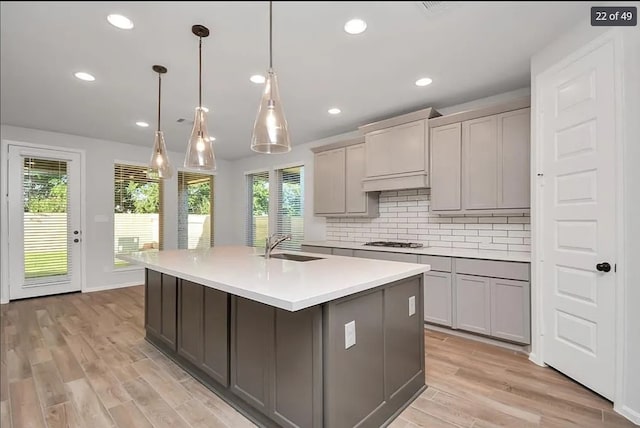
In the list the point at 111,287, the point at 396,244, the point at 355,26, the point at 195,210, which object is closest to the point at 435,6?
the point at 355,26

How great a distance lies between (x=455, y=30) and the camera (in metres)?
2.19

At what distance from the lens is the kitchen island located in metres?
1.57

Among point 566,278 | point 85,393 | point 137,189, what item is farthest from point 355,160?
point 137,189

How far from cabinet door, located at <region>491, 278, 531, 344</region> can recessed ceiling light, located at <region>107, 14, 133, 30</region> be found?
11.6ft

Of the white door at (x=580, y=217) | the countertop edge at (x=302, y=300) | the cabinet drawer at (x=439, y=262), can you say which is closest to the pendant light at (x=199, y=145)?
the countertop edge at (x=302, y=300)

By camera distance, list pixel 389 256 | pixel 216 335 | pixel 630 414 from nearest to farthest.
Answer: pixel 630 414 < pixel 216 335 < pixel 389 256

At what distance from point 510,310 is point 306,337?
2.17m

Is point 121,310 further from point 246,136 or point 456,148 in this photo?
point 456,148

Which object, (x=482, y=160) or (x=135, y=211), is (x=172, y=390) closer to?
(x=482, y=160)

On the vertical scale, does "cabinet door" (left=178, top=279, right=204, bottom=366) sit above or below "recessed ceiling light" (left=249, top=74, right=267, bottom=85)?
below

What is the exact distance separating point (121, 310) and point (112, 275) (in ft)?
5.06

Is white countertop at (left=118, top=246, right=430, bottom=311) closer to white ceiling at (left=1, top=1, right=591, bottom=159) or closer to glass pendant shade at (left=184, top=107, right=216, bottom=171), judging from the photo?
glass pendant shade at (left=184, top=107, right=216, bottom=171)

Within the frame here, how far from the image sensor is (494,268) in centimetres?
293

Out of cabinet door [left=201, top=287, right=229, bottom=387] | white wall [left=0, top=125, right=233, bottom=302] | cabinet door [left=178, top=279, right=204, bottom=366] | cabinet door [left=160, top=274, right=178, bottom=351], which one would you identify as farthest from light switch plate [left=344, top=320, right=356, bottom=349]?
white wall [left=0, top=125, right=233, bottom=302]
